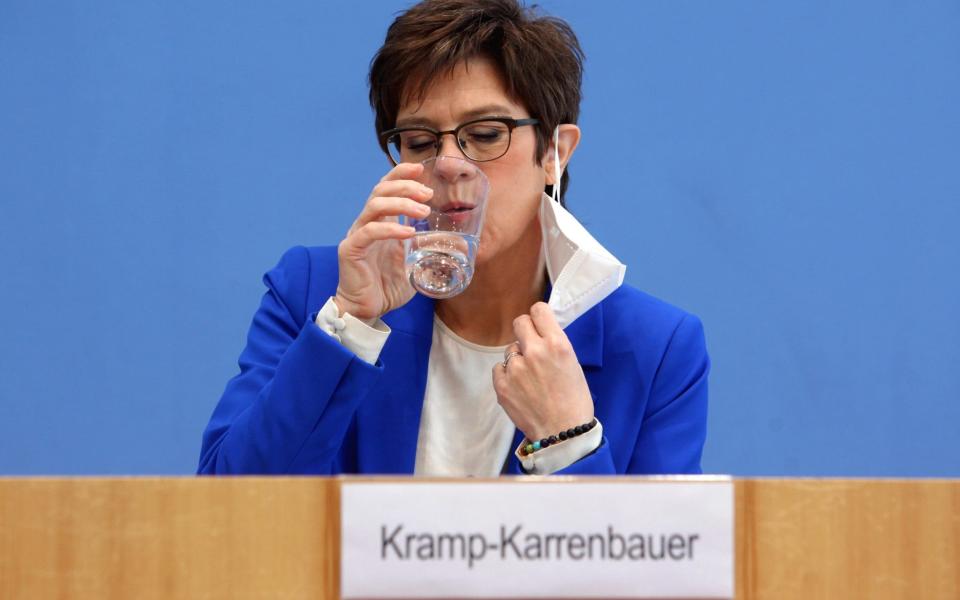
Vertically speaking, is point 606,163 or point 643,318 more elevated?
point 606,163

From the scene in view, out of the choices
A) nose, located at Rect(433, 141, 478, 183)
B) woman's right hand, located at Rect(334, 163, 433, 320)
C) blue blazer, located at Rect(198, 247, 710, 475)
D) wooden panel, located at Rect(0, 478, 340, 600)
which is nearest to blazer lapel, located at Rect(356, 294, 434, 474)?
blue blazer, located at Rect(198, 247, 710, 475)

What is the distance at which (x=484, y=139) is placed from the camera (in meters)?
1.36

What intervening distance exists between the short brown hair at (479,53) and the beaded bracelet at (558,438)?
399 millimetres

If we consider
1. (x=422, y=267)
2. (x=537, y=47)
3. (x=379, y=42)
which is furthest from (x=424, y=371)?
(x=379, y=42)

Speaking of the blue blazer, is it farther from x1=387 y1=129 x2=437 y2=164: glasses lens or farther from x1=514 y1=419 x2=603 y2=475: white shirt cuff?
x1=387 y1=129 x2=437 y2=164: glasses lens

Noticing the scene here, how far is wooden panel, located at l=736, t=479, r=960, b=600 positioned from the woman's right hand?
2.03 feet

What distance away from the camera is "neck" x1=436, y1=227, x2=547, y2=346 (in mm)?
1449

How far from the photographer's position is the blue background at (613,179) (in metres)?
1.96

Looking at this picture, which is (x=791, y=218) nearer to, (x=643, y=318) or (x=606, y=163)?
(x=606, y=163)

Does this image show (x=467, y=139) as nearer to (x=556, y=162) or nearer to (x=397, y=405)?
(x=556, y=162)

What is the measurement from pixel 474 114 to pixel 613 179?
71 centimetres

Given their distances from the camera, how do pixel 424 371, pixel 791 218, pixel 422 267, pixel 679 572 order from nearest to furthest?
1. pixel 679 572
2. pixel 422 267
3. pixel 424 371
4. pixel 791 218

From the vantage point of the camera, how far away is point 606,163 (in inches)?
79.7

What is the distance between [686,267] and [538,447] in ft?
3.10
